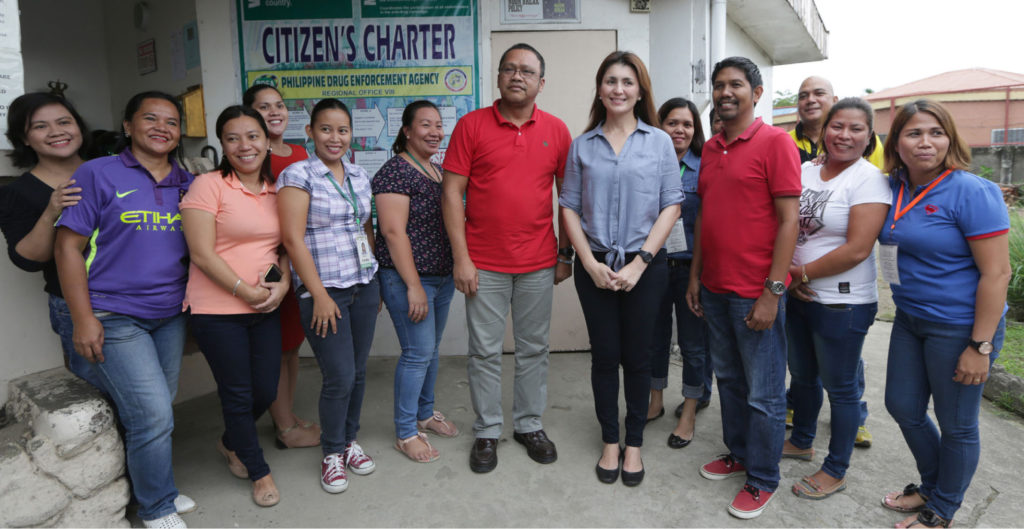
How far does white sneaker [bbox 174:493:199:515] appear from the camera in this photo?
258 cm

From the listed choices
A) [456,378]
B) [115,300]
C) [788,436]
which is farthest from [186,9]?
[788,436]

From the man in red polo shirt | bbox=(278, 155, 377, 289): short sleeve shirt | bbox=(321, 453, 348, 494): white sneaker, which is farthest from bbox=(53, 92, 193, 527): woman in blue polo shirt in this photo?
the man in red polo shirt

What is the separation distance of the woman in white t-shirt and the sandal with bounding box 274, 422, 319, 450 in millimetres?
2414

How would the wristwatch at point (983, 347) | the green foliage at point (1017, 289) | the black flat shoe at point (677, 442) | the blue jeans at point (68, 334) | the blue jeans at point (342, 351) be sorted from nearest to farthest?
the wristwatch at point (983, 347), the blue jeans at point (68, 334), the blue jeans at point (342, 351), the black flat shoe at point (677, 442), the green foliage at point (1017, 289)

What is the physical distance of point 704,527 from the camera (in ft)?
8.02

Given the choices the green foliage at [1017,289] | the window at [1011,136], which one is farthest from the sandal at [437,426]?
the window at [1011,136]

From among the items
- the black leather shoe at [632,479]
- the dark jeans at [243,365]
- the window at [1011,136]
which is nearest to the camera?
the dark jeans at [243,365]

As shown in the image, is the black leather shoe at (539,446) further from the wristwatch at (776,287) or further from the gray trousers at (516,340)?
the wristwatch at (776,287)

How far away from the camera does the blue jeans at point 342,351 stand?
2.61 m

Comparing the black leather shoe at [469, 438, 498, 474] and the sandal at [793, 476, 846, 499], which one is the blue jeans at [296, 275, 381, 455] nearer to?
the black leather shoe at [469, 438, 498, 474]

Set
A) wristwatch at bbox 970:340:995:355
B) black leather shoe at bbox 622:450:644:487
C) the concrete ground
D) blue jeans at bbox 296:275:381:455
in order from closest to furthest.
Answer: wristwatch at bbox 970:340:995:355 < the concrete ground < blue jeans at bbox 296:275:381:455 < black leather shoe at bbox 622:450:644:487

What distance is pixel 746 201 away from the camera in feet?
7.91

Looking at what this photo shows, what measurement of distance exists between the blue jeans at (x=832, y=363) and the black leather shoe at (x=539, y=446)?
4.01ft

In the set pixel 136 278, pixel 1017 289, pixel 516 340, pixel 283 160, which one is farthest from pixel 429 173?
pixel 1017 289
